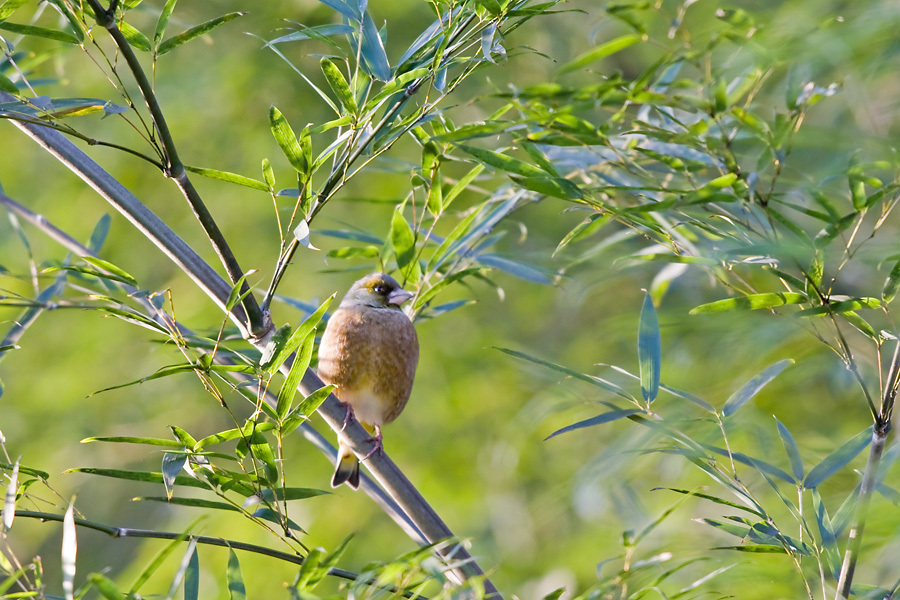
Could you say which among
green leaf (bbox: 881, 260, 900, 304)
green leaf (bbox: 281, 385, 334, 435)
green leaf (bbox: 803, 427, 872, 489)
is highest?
green leaf (bbox: 281, 385, 334, 435)

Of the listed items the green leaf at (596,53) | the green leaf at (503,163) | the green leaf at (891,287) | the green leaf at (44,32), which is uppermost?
the green leaf at (44,32)

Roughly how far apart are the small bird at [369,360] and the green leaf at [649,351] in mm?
831

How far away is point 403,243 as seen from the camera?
1867mm

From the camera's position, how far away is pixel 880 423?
Answer: 48.9 inches

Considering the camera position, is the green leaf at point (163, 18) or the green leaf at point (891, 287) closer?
the green leaf at point (891, 287)

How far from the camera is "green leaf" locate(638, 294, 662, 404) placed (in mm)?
1472

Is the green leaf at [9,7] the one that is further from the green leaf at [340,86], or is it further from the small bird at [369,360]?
the small bird at [369,360]

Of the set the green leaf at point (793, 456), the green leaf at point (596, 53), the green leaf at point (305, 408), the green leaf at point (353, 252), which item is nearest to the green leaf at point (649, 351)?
the green leaf at point (793, 456)

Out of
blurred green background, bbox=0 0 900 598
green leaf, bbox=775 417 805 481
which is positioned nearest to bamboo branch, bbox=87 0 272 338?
green leaf, bbox=775 417 805 481

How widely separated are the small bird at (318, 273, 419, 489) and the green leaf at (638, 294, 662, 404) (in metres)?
0.83

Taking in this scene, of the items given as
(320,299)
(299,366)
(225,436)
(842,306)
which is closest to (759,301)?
(842,306)

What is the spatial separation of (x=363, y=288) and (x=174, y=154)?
134 centimetres

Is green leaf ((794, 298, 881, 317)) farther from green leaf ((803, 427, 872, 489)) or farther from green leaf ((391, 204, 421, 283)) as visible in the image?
green leaf ((391, 204, 421, 283))

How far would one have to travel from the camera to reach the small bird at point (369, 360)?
2314mm
